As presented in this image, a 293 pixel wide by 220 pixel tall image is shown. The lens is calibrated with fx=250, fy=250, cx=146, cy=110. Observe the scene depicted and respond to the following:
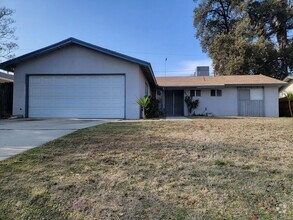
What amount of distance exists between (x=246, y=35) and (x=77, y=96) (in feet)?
65.4

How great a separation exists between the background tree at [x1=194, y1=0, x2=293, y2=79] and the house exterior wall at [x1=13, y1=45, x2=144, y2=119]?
49.6ft

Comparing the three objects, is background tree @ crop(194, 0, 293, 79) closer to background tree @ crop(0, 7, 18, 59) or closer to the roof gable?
the roof gable

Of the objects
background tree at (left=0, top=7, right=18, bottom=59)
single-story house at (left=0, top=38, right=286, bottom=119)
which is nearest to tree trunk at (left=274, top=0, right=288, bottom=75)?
single-story house at (left=0, top=38, right=286, bottom=119)

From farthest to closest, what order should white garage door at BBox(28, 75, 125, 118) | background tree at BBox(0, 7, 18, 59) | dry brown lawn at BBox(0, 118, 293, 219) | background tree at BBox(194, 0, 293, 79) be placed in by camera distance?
background tree at BBox(194, 0, 293, 79), background tree at BBox(0, 7, 18, 59), white garage door at BBox(28, 75, 125, 118), dry brown lawn at BBox(0, 118, 293, 219)

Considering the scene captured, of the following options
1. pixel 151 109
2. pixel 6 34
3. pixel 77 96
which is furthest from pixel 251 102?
A: pixel 6 34

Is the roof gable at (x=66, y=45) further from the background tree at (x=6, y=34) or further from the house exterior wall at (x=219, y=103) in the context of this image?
the house exterior wall at (x=219, y=103)

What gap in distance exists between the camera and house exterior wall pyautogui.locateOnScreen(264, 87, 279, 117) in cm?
1800

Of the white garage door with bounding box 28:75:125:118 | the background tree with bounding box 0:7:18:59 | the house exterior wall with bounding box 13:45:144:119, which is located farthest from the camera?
the background tree with bounding box 0:7:18:59

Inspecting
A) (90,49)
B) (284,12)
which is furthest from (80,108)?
(284,12)

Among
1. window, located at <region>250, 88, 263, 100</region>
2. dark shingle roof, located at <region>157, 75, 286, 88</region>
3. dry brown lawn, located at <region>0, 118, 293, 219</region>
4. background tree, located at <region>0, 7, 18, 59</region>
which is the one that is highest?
background tree, located at <region>0, 7, 18, 59</region>

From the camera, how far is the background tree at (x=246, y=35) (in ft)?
80.4

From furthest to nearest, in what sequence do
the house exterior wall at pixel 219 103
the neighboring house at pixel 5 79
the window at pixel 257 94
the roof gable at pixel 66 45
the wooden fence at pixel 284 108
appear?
the neighboring house at pixel 5 79
the wooden fence at pixel 284 108
the house exterior wall at pixel 219 103
the window at pixel 257 94
the roof gable at pixel 66 45

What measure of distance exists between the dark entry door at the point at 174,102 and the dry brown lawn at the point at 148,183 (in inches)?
571

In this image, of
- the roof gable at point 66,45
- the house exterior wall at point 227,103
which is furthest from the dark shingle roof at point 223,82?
the roof gable at point 66,45
